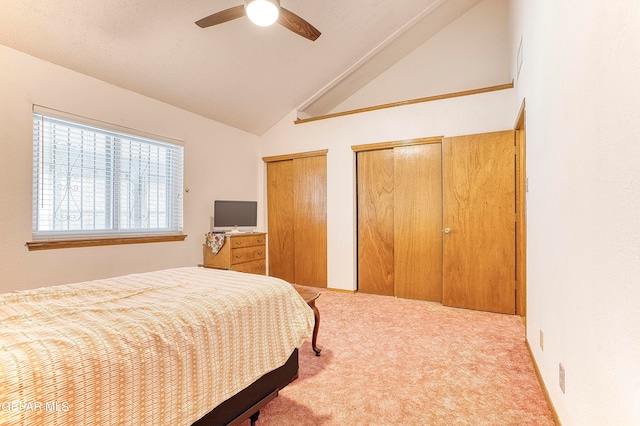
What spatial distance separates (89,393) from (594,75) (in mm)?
1973

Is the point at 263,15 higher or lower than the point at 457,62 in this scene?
lower

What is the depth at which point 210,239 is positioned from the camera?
155 inches

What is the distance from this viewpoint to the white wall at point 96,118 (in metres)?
2.44

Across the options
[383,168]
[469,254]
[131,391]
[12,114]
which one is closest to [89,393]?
[131,391]

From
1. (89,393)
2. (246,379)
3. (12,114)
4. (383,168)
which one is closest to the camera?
(89,393)

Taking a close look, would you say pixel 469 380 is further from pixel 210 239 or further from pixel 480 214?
pixel 210 239

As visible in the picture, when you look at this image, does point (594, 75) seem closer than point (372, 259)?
Yes

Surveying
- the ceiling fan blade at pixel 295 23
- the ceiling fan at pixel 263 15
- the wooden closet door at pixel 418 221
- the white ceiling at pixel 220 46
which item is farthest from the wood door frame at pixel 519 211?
the ceiling fan at pixel 263 15

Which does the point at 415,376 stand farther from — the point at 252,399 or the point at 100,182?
the point at 100,182

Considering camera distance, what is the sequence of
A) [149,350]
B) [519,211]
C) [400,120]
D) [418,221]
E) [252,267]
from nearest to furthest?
[149,350] < [519,211] < [418,221] < [400,120] < [252,267]

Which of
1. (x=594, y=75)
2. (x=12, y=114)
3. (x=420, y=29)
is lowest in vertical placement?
(x=594, y=75)

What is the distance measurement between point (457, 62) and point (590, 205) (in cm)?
388

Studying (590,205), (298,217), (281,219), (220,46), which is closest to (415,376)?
(590,205)

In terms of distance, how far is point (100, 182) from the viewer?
3051mm
